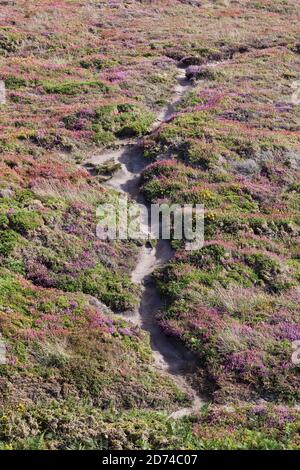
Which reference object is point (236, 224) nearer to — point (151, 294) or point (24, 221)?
point (151, 294)

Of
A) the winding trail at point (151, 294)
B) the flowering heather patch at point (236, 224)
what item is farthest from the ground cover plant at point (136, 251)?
the winding trail at point (151, 294)

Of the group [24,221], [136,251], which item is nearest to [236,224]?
[136,251]

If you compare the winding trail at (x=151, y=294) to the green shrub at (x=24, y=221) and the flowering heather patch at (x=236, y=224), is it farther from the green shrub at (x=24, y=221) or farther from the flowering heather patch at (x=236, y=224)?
the green shrub at (x=24, y=221)

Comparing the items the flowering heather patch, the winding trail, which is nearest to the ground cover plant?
the flowering heather patch

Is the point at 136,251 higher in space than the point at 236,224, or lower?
lower

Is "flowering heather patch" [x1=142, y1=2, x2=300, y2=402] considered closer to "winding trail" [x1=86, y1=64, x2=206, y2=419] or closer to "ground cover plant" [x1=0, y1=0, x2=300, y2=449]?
"ground cover plant" [x1=0, y1=0, x2=300, y2=449]

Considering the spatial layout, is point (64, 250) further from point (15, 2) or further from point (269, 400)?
point (15, 2)
